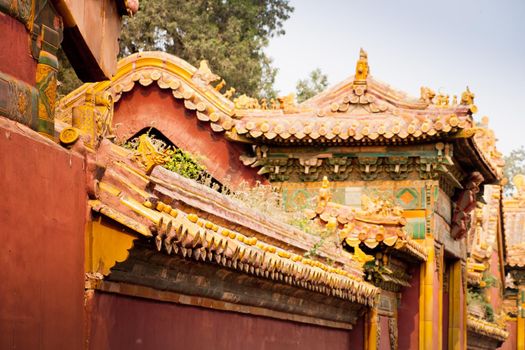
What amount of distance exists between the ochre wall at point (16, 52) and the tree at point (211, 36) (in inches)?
930

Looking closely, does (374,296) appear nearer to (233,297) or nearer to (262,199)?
(262,199)

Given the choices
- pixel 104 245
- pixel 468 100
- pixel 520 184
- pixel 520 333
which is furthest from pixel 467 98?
pixel 520 184

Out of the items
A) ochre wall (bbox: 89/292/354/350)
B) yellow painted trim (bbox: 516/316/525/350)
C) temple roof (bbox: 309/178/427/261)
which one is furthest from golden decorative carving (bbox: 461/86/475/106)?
yellow painted trim (bbox: 516/316/525/350)

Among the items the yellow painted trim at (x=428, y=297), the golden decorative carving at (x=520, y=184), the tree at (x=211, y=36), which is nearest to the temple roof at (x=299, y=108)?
the yellow painted trim at (x=428, y=297)

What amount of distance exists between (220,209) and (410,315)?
9.39 metres

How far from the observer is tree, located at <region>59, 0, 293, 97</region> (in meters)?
31.4

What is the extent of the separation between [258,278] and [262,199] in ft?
20.8

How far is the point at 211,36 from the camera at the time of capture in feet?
106

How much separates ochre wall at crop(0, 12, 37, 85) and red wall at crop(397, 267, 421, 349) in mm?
13844

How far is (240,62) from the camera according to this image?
105ft

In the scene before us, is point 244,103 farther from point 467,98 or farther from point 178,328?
point 178,328

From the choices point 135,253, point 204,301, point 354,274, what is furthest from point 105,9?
point 354,274

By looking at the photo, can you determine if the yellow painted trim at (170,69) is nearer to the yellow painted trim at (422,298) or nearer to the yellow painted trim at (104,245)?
the yellow painted trim at (422,298)

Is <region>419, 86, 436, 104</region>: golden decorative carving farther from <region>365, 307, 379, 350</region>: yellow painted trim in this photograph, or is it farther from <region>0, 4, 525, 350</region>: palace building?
<region>365, 307, 379, 350</region>: yellow painted trim
